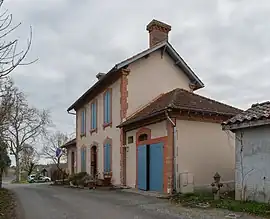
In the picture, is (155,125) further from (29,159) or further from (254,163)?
(29,159)

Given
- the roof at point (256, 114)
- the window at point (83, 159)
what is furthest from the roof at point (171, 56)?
the roof at point (256, 114)

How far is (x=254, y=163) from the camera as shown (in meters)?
11.2

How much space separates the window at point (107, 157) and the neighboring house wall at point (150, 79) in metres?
3.00

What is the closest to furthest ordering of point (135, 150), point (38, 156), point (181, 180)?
point (181, 180) < point (135, 150) < point (38, 156)

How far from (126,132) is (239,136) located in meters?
7.92

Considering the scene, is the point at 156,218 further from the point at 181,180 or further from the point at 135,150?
the point at 135,150

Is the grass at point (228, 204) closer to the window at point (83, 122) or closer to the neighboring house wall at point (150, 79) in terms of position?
the neighboring house wall at point (150, 79)

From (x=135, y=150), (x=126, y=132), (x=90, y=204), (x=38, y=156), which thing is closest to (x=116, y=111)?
(x=126, y=132)

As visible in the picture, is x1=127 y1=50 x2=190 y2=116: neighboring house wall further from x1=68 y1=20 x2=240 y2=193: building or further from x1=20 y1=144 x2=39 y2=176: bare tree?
x1=20 y1=144 x2=39 y2=176: bare tree

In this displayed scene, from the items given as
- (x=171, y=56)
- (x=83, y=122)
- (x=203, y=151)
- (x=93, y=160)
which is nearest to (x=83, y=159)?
(x=93, y=160)

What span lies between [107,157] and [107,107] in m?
2.91

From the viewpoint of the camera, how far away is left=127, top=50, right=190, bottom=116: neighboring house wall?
1917 cm

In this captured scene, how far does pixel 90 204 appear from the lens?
12.3m

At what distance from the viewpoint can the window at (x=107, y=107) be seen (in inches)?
815
